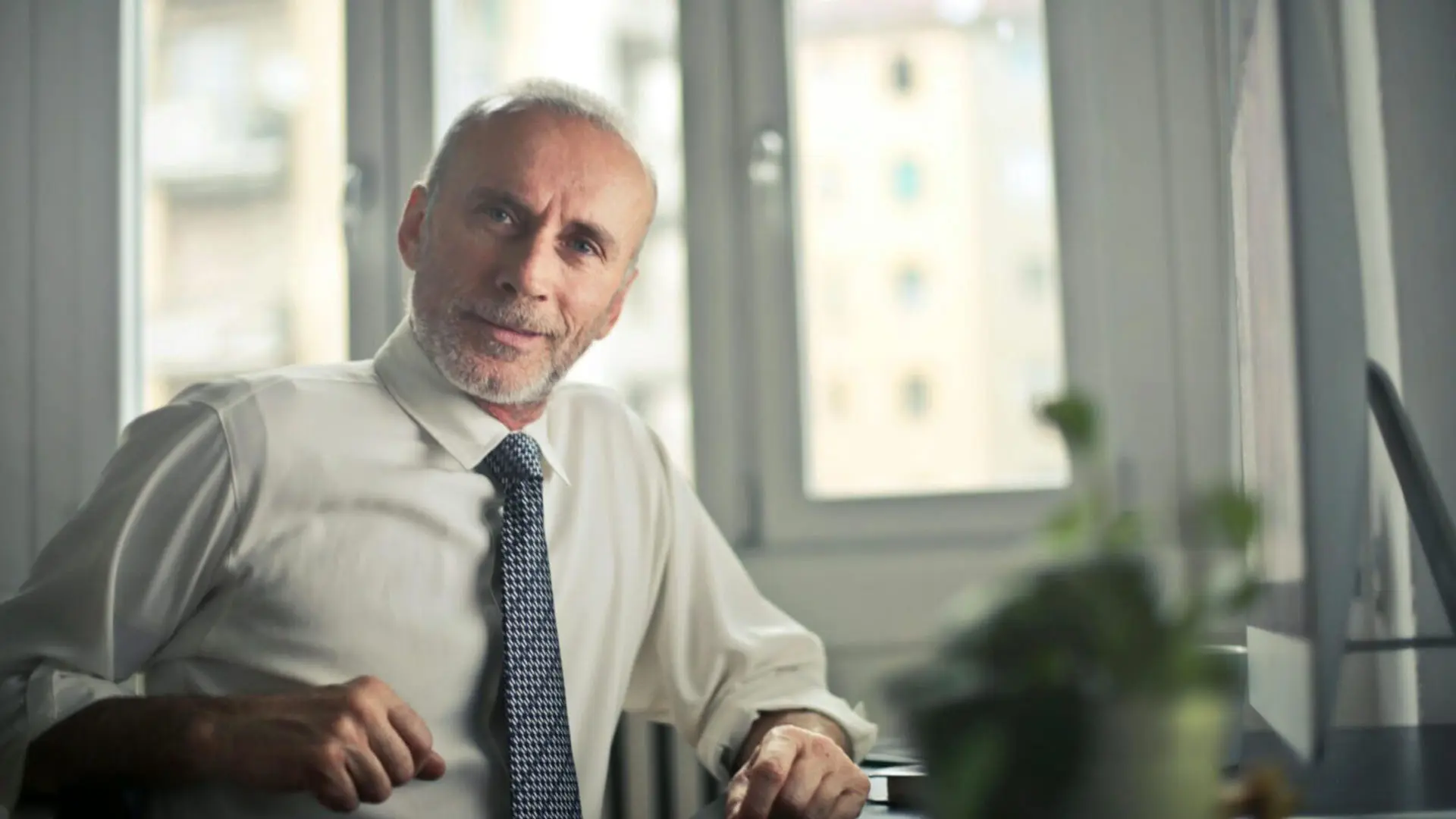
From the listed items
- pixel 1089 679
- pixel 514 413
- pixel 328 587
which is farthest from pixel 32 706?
pixel 1089 679

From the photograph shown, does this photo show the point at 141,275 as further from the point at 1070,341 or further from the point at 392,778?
the point at 1070,341

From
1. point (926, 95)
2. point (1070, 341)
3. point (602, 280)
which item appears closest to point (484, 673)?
point (602, 280)

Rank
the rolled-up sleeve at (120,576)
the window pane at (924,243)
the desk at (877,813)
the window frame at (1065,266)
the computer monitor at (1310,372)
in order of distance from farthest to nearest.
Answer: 1. the window pane at (924,243)
2. the window frame at (1065,266)
3. the rolled-up sleeve at (120,576)
4. the desk at (877,813)
5. the computer monitor at (1310,372)

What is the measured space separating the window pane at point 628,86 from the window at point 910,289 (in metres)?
0.35

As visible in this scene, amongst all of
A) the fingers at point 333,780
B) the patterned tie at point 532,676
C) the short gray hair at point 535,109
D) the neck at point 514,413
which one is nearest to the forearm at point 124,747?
the fingers at point 333,780

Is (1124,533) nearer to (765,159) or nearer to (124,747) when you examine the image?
(124,747)

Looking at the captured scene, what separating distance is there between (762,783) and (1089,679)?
59 cm

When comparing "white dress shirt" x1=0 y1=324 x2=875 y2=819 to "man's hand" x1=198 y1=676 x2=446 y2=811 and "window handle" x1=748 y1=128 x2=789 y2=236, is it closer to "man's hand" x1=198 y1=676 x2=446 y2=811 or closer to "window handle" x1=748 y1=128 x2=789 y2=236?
"man's hand" x1=198 y1=676 x2=446 y2=811

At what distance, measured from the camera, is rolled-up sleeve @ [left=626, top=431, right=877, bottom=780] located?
1.23m

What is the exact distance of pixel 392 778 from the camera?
930 millimetres

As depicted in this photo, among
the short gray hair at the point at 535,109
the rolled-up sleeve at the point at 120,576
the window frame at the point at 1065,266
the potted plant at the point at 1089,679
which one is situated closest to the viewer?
the potted plant at the point at 1089,679

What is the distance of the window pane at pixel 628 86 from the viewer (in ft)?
6.15

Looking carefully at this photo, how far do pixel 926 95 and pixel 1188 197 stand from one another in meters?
0.44

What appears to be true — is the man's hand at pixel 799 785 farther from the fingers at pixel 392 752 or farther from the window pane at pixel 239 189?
the window pane at pixel 239 189
